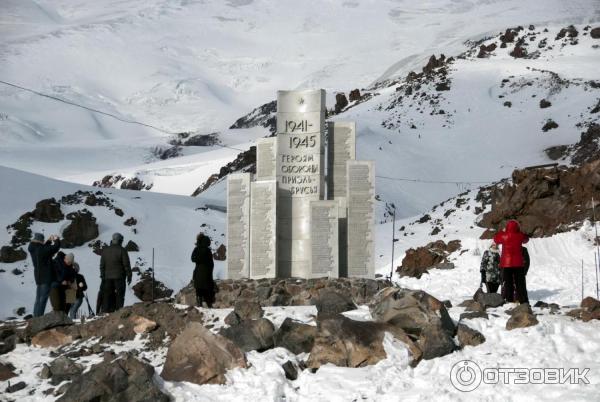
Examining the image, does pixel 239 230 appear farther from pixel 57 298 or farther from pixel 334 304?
pixel 334 304

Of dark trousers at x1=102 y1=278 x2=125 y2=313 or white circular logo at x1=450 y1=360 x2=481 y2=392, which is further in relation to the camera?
dark trousers at x1=102 y1=278 x2=125 y2=313

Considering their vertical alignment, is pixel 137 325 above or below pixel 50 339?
above

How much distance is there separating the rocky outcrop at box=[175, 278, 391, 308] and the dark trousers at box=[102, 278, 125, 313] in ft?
8.11

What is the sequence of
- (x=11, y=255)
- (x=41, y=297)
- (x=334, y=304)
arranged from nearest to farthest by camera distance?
(x=334, y=304) → (x=41, y=297) → (x=11, y=255)

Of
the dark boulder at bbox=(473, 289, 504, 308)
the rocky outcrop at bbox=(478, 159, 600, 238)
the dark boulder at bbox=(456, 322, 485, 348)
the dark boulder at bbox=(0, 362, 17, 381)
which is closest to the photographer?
the dark boulder at bbox=(456, 322, 485, 348)

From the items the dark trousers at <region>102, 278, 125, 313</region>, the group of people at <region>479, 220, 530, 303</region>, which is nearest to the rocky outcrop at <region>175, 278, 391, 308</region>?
the dark trousers at <region>102, 278, 125, 313</region>

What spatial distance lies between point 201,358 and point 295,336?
59.0 inches

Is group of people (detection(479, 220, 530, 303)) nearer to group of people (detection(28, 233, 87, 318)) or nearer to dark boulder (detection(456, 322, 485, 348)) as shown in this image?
dark boulder (detection(456, 322, 485, 348))

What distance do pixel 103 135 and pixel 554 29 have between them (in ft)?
236

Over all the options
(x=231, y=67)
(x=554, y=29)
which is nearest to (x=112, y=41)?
(x=231, y=67)

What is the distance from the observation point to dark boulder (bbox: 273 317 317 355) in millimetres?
11820

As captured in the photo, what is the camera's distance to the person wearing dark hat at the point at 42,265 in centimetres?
1480

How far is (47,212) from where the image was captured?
121ft

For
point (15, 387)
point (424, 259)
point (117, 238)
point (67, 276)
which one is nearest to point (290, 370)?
point (15, 387)
